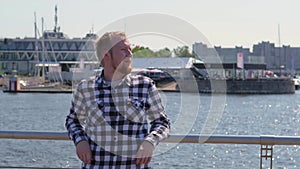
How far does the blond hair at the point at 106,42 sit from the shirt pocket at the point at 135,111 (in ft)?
1.00

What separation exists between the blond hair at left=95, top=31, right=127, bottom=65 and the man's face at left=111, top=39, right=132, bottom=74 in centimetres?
3

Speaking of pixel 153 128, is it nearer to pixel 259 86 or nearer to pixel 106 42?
pixel 106 42

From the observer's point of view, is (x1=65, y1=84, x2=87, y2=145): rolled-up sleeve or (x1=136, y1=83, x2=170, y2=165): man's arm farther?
(x1=65, y1=84, x2=87, y2=145): rolled-up sleeve

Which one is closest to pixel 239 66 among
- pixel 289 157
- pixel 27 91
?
pixel 27 91

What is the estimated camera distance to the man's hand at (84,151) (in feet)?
12.2

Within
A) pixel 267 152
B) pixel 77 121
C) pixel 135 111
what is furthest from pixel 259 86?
pixel 135 111

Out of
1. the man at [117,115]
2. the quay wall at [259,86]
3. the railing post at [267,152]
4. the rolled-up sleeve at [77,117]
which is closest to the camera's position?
the man at [117,115]

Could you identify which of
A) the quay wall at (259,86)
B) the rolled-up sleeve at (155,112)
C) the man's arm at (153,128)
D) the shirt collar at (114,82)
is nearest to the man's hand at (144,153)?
the man's arm at (153,128)

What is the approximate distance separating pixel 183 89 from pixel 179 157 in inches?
501

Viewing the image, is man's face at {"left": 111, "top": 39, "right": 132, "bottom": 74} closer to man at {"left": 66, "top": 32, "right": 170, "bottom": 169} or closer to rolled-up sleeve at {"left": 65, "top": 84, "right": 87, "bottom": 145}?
man at {"left": 66, "top": 32, "right": 170, "bottom": 169}

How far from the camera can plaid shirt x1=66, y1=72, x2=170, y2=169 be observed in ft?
12.2

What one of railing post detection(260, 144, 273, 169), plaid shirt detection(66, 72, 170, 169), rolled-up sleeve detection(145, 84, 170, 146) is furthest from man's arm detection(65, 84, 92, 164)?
railing post detection(260, 144, 273, 169)

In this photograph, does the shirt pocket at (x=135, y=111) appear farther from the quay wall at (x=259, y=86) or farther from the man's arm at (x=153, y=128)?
the quay wall at (x=259, y=86)

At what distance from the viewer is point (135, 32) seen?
13.4 feet
